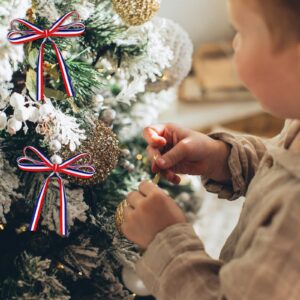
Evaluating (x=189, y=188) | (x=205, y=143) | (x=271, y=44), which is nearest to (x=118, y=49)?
(x=205, y=143)

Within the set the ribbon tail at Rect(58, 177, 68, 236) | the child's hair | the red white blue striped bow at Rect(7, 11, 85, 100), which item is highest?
the child's hair

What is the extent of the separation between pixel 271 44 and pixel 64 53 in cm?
36

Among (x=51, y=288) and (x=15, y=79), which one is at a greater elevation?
(x=15, y=79)

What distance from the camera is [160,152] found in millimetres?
775

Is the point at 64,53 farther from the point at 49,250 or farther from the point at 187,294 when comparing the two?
the point at 187,294

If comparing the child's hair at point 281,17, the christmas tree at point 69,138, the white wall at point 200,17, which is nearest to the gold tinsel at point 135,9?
the christmas tree at point 69,138

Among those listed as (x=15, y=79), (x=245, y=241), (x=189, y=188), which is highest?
(x=15, y=79)

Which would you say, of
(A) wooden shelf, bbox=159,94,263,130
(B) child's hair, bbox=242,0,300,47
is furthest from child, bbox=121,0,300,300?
(A) wooden shelf, bbox=159,94,263,130

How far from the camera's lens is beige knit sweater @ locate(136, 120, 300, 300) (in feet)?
1.71

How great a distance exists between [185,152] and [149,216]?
0.49 ft

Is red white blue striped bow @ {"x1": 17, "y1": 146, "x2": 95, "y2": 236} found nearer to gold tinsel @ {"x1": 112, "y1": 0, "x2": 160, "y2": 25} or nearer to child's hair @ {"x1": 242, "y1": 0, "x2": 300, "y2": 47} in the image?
gold tinsel @ {"x1": 112, "y1": 0, "x2": 160, "y2": 25}

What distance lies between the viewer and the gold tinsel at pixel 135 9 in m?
0.74

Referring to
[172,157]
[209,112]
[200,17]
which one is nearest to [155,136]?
[172,157]

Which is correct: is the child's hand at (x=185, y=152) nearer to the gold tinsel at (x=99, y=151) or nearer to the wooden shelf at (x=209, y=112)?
the gold tinsel at (x=99, y=151)
